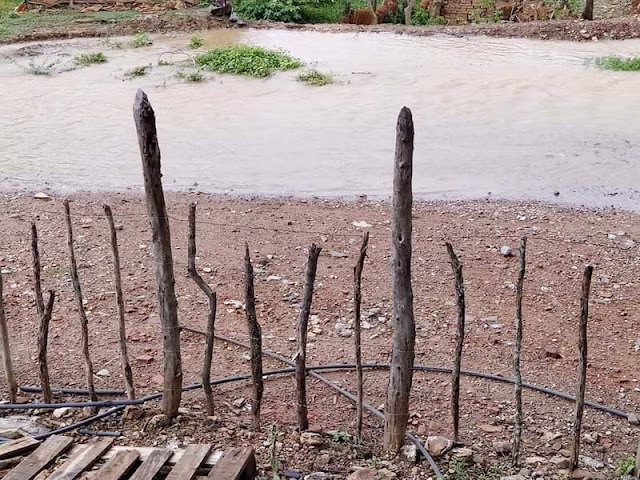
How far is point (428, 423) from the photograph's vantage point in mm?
3744

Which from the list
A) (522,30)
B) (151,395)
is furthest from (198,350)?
(522,30)

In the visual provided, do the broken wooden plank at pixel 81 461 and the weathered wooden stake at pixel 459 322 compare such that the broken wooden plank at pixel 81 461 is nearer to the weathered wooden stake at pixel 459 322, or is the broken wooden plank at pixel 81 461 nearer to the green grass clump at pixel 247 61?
the weathered wooden stake at pixel 459 322

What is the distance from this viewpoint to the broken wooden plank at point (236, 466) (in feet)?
9.66

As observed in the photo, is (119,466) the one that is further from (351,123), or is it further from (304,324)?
(351,123)

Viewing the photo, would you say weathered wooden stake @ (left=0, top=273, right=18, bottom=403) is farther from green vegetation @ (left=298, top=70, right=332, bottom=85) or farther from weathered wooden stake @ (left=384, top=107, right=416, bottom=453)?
green vegetation @ (left=298, top=70, right=332, bottom=85)

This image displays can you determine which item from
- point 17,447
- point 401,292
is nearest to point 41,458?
point 17,447

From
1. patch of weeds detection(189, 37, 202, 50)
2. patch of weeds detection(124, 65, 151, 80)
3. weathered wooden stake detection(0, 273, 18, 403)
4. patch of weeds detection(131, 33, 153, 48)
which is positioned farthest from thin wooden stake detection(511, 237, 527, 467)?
patch of weeds detection(131, 33, 153, 48)

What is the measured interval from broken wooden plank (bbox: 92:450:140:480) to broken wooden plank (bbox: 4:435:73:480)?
10.7 inches

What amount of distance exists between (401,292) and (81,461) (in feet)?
5.03

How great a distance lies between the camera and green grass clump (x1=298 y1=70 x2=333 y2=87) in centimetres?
1251

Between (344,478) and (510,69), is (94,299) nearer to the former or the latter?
(344,478)

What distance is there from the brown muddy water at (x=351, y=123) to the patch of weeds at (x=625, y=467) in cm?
439

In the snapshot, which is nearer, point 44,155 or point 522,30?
point 44,155

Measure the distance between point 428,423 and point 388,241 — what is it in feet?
8.20
